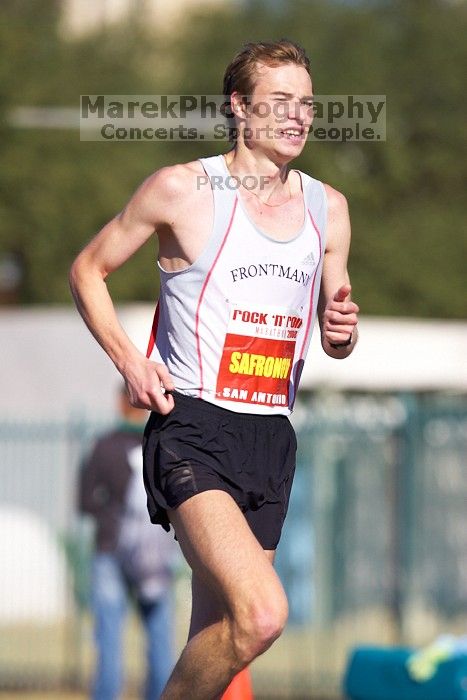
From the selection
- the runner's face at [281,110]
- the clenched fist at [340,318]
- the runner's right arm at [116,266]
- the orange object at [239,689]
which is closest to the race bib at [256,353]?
the clenched fist at [340,318]

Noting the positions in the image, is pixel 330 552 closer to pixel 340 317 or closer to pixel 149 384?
pixel 340 317

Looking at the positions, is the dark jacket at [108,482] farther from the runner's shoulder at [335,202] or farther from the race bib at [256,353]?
the race bib at [256,353]

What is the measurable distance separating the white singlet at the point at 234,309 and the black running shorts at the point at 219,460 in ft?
0.21

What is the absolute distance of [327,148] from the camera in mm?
32781

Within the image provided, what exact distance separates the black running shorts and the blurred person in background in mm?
5140

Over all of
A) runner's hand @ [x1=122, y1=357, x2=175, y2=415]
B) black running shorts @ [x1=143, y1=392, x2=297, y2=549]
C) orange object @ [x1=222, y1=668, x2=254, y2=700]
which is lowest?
orange object @ [x1=222, y1=668, x2=254, y2=700]

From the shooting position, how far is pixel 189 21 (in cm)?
3831

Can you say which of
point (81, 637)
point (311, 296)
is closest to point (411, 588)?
point (81, 637)

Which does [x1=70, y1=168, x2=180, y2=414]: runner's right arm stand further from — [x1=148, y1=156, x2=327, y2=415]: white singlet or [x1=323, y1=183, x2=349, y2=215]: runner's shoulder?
[x1=323, y1=183, x2=349, y2=215]: runner's shoulder

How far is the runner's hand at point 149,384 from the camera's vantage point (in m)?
5.35

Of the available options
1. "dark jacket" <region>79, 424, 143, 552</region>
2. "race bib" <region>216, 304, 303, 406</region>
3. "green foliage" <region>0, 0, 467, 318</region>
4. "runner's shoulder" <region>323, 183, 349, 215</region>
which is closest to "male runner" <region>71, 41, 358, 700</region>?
"race bib" <region>216, 304, 303, 406</region>

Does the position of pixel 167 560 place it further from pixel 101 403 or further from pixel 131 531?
pixel 101 403

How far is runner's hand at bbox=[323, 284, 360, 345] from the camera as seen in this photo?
5.47 m

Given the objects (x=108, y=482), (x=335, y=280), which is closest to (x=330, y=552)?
(x=108, y=482)
